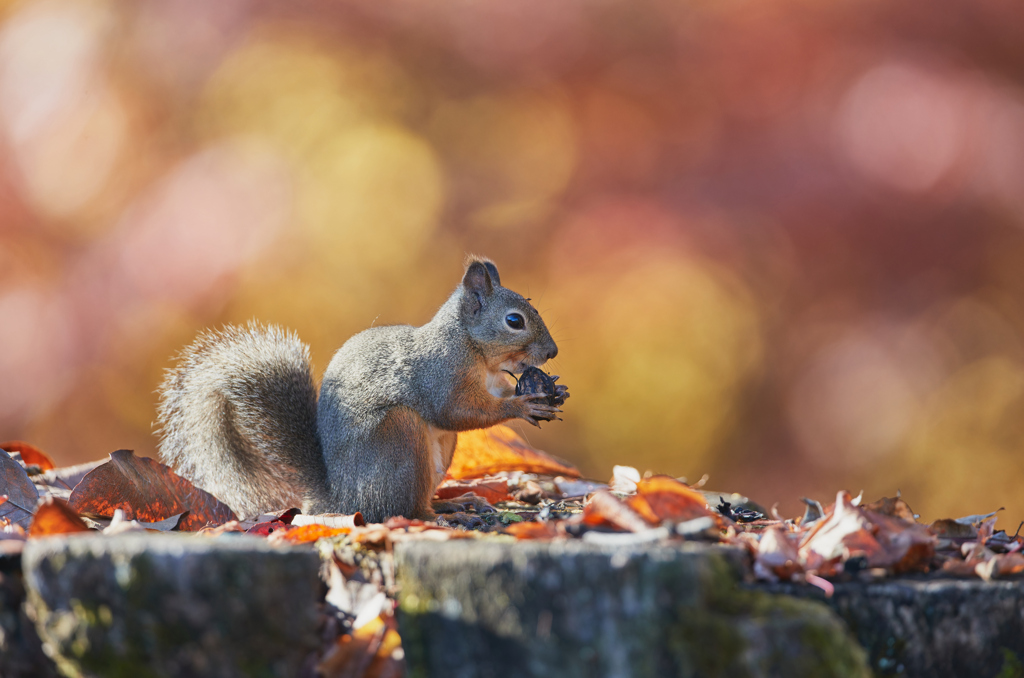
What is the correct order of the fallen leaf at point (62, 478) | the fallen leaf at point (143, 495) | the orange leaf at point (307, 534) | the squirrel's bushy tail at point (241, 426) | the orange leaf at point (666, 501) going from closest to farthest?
the orange leaf at point (666, 501), the orange leaf at point (307, 534), the fallen leaf at point (143, 495), the squirrel's bushy tail at point (241, 426), the fallen leaf at point (62, 478)

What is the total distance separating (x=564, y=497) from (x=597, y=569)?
3.99 feet

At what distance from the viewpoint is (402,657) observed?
1.11 metres

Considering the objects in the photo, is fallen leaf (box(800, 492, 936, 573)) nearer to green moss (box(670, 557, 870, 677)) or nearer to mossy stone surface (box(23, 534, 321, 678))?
green moss (box(670, 557, 870, 677))

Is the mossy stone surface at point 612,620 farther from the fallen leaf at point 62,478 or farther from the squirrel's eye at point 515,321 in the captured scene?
the fallen leaf at point 62,478

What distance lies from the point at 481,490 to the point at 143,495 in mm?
794

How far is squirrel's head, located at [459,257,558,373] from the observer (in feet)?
6.62

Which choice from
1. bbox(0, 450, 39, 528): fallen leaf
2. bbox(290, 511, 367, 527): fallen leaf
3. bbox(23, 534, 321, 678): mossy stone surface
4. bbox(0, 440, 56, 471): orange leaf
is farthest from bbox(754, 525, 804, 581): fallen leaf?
bbox(0, 440, 56, 471): orange leaf

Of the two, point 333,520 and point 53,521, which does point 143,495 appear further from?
point 53,521

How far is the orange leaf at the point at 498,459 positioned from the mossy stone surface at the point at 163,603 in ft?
4.93

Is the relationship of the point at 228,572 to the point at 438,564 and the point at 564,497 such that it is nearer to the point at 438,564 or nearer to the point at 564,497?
the point at 438,564

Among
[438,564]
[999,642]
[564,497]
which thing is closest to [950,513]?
[564,497]

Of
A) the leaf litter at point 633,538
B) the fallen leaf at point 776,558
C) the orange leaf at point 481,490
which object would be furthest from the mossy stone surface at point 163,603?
the orange leaf at point 481,490

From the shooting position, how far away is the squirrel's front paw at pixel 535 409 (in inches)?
78.1

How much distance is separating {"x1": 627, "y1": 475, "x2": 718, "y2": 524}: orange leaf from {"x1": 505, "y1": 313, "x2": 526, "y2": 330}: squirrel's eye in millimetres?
822
